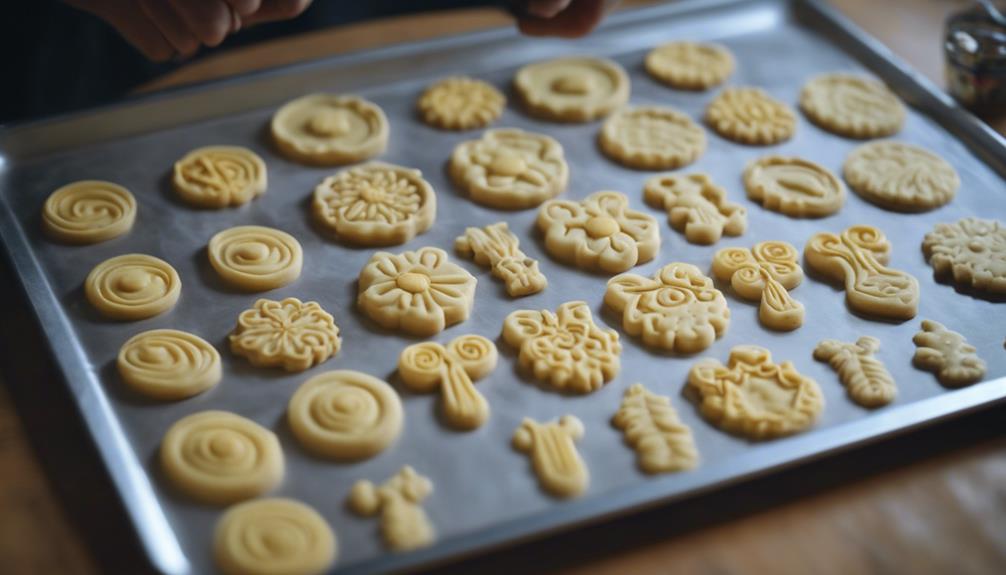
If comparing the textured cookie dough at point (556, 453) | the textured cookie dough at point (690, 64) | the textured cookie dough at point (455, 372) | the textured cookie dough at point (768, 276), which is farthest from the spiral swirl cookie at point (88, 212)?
the textured cookie dough at point (690, 64)

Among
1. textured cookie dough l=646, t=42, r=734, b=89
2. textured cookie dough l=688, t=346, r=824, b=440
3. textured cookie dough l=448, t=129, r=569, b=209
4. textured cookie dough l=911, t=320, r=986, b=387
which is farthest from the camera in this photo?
textured cookie dough l=646, t=42, r=734, b=89

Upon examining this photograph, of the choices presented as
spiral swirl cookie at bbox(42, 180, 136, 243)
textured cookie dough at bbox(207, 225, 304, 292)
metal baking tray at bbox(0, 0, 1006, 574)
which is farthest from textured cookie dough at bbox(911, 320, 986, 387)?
spiral swirl cookie at bbox(42, 180, 136, 243)

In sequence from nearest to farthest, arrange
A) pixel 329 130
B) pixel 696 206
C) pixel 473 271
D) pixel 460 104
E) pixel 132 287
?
pixel 132 287 < pixel 473 271 < pixel 696 206 < pixel 329 130 < pixel 460 104

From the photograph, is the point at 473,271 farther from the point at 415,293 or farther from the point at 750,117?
the point at 750,117

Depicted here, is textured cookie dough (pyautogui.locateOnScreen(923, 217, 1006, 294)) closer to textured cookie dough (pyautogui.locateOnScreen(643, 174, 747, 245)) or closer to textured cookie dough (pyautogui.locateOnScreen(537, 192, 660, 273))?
textured cookie dough (pyautogui.locateOnScreen(643, 174, 747, 245))

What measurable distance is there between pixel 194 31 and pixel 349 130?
1.23 feet

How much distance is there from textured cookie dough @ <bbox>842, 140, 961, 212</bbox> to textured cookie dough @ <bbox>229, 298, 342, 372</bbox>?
3.59ft

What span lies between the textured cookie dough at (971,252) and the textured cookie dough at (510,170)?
2.31ft

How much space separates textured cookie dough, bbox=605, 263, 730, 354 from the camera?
69.1 inches

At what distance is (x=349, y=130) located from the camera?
221cm

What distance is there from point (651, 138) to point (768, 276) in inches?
19.0

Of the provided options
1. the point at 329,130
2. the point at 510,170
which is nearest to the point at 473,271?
the point at 510,170

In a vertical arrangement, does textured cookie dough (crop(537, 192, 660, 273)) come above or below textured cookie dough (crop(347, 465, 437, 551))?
above

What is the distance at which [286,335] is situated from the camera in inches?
67.8
